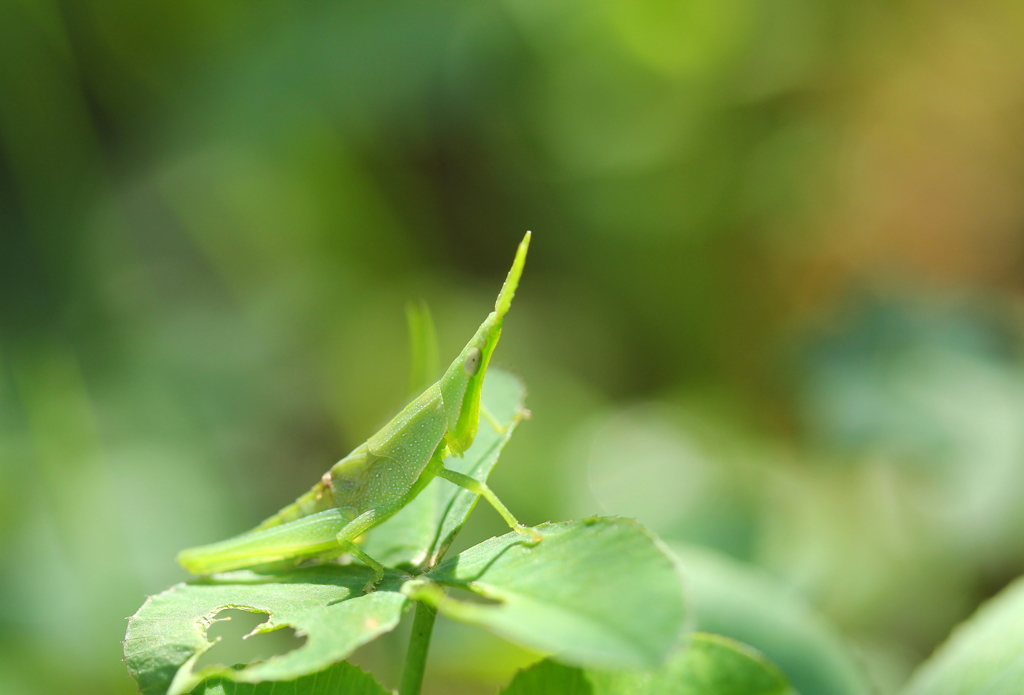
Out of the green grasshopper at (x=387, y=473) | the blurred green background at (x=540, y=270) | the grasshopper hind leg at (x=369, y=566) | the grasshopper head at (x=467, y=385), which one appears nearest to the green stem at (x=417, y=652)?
the grasshopper hind leg at (x=369, y=566)

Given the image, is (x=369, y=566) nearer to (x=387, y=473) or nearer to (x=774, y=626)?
(x=387, y=473)

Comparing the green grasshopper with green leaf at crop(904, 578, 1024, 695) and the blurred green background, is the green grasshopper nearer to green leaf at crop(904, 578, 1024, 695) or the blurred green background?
green leaf at crop(904, 578, 1024, 695)

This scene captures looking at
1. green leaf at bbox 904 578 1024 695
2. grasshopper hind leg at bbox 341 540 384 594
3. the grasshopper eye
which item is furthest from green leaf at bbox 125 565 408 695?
green leaf at bbox 904 578 1024 695

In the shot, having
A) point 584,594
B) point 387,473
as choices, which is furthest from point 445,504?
point 584,594

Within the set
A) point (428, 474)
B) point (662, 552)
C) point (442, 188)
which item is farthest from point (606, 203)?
point (662, 552)

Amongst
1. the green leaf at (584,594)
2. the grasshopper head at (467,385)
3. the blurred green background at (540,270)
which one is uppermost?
the blurred green background at (540,270)

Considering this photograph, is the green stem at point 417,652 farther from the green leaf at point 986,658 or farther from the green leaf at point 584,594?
the green leaf at point 986,658

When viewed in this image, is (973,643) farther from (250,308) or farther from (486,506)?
(250,308)
